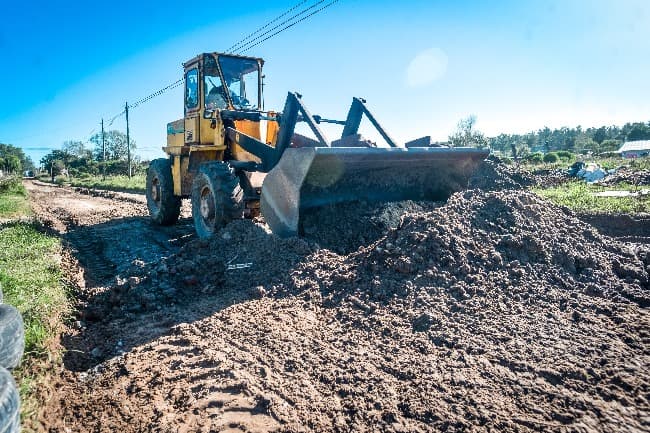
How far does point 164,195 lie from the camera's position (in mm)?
8805

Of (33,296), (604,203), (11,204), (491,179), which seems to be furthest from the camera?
(11,204)

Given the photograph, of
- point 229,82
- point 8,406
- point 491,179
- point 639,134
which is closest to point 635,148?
point 639,134

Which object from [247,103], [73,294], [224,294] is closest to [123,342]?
[224,294]

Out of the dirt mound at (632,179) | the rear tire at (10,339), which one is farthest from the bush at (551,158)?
the rear tire at (10,339)

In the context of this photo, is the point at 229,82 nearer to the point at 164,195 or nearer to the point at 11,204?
the point at 164,195

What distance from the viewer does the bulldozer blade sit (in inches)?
203

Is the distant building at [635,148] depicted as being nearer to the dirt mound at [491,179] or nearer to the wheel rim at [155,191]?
the dirt mound at [491,179]

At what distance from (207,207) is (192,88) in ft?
8.70

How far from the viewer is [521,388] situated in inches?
102

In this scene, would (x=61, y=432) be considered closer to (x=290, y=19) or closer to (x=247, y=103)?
(x=247, y=103)

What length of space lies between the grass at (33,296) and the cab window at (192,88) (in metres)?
3.39

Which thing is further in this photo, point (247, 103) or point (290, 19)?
point (290, 19)

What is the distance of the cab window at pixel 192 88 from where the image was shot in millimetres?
7676

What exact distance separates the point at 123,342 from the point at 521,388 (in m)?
3.15
